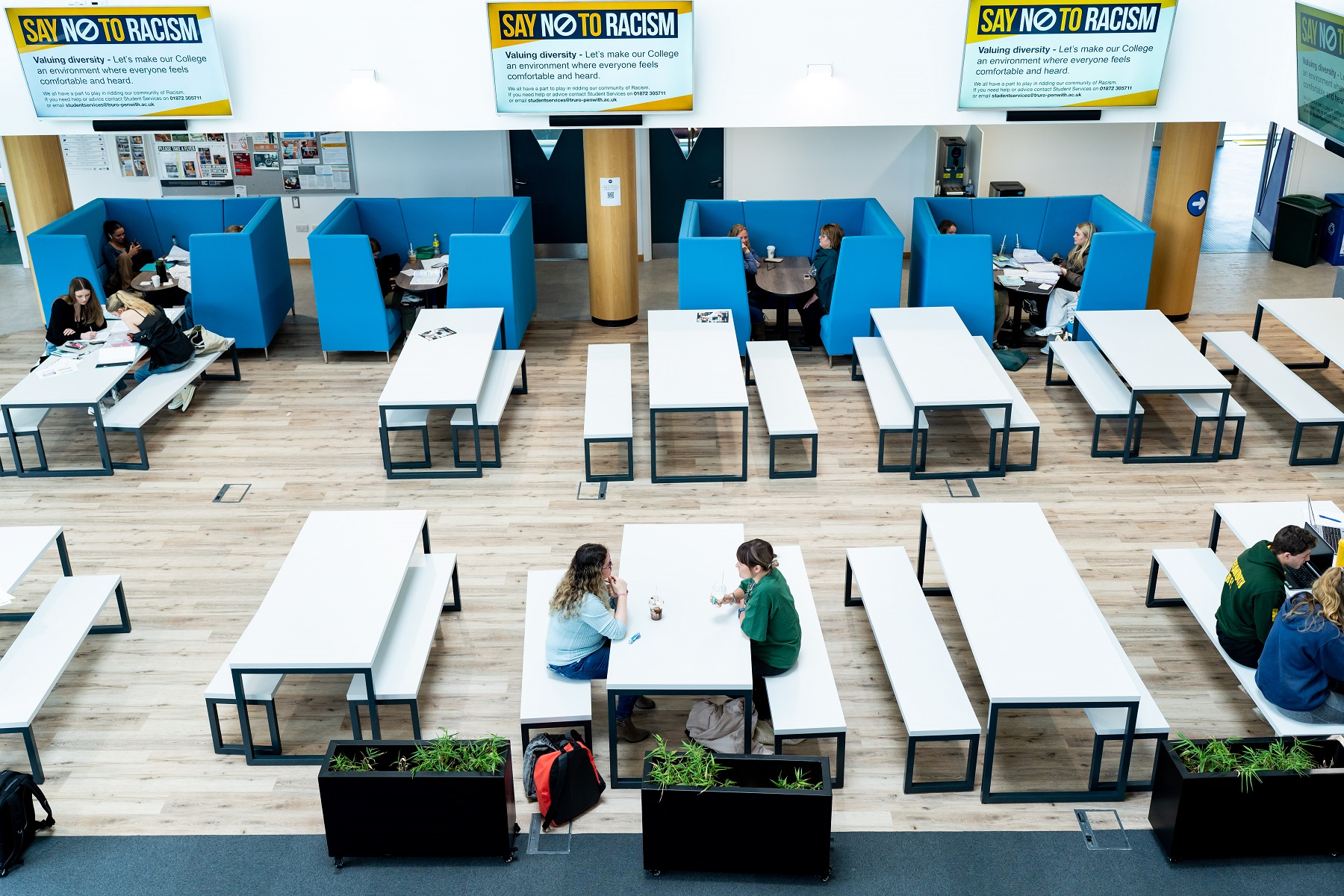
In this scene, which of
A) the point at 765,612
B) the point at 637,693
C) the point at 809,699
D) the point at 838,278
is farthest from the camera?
the point at 838,278

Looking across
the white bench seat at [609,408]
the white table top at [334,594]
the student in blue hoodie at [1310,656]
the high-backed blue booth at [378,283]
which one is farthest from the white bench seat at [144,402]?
the student in blue hoodie at [1310,656]

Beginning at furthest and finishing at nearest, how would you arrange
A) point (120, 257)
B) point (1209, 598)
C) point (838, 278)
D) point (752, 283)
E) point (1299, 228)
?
point (1299, 228) → point (752, 283) → point (120, 257) → point (838, 278) → point (1209, 598)

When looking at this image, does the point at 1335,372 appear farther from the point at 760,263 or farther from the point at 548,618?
the point at 548,618

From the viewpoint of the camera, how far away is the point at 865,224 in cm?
1041

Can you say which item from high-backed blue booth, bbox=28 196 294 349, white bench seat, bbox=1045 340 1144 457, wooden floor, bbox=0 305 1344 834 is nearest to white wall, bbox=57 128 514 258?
high-backed blue booth, bbox=28 196 294 349

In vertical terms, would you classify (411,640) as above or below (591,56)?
below

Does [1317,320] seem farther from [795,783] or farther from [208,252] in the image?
[208,252]

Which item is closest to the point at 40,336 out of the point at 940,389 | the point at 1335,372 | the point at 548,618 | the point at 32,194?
the point at 32,194

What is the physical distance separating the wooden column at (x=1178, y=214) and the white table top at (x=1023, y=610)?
533 cm

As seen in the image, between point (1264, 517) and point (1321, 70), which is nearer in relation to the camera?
point (1264, 517)

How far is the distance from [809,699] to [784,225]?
647 centimetres

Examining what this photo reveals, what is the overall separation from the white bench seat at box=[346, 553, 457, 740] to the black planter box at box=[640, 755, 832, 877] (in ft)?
4.52

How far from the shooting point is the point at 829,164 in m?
12.4

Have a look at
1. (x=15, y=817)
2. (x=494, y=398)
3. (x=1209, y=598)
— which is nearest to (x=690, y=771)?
(x=15, y=817)
